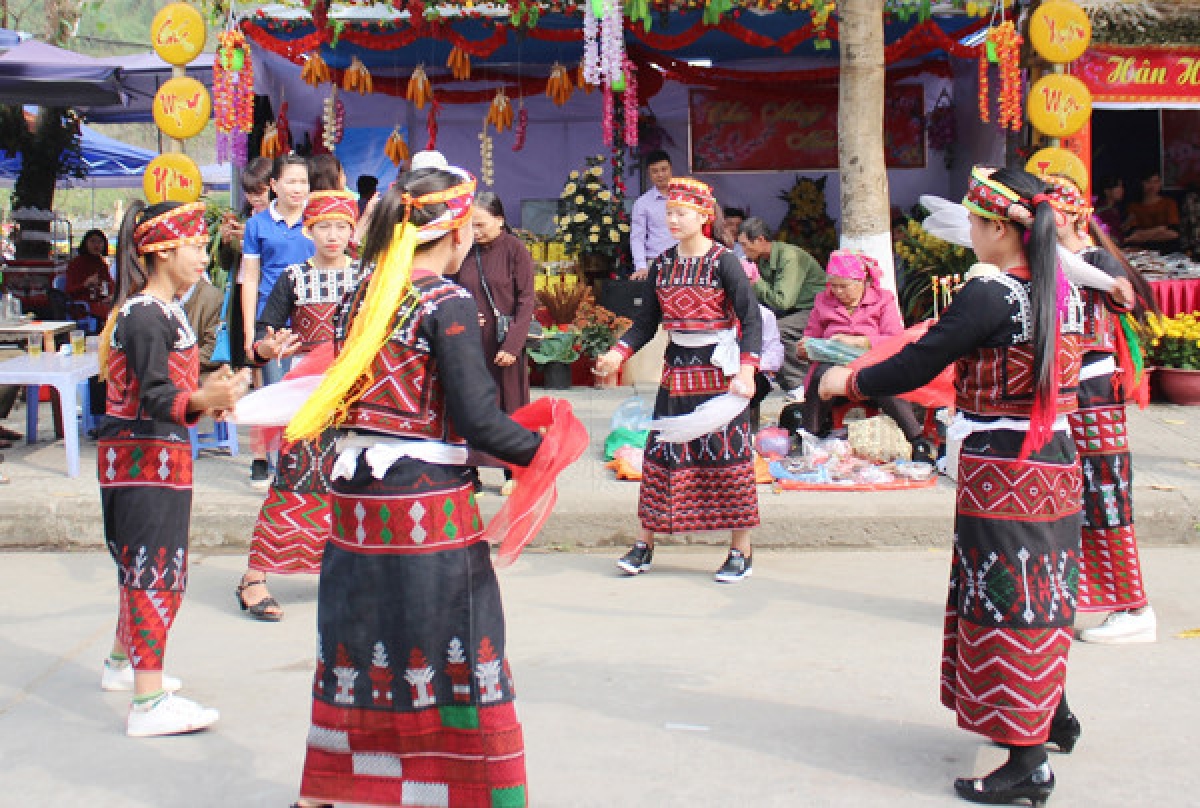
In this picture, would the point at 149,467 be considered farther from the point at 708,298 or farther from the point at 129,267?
the point at 708,298

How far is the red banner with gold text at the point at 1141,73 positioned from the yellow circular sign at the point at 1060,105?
0.97m

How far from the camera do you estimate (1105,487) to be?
17.8 feet

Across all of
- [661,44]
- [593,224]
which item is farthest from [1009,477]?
[661,44]

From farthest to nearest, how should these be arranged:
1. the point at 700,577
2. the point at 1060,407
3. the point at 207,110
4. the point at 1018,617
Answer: the point at 207,110 < the point at 700,577 < the point at 1060,407 < the point at 1018,617

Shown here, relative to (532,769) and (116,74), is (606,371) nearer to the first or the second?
(532,769)

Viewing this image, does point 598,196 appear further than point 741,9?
Yes

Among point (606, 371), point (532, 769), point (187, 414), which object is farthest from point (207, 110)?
point (532, 769)

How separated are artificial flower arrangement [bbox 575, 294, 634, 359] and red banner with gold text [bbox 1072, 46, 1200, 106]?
451 centimetres

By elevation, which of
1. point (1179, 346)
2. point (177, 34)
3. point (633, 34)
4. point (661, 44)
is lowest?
point (1179, 346)

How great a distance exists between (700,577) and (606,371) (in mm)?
1333

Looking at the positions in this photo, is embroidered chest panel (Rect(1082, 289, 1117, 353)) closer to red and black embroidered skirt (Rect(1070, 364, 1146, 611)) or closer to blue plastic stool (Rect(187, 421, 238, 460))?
red and black embroidered skirt (Rect(1070, 364, 1146, 611))

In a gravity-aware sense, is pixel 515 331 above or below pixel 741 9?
below

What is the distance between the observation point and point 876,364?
4.06 meters

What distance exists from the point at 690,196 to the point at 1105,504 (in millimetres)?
2341
